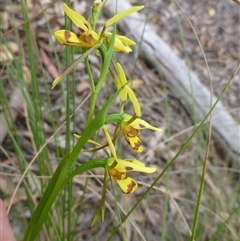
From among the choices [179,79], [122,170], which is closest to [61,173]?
[122,170]

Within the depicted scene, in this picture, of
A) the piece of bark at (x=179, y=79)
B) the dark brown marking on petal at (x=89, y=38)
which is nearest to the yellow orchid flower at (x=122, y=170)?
the dark brown marking on petal at (x=89, y=38)

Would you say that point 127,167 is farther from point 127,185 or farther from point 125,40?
point 125,40

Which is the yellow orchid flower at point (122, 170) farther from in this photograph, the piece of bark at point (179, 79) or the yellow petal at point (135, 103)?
the piece of bark at point (179, 79)

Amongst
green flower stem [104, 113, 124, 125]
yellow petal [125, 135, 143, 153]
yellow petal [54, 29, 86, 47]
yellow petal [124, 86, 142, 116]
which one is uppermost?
yellow petal [54, 29, 86, 47]

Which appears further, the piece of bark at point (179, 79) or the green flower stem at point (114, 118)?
the piece of bark at point (179, 79)

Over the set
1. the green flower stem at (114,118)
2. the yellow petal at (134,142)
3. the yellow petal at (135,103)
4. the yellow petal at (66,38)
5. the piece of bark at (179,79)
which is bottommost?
the piece of bark at (179,79)

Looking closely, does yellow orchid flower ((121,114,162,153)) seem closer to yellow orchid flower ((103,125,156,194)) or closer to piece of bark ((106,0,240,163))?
yellow orchid flower ((103,125,156,194))

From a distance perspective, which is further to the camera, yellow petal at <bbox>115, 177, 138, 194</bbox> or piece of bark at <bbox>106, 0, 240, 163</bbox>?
piece of bark at <bbox>106, 0, 240, 163</bbox>

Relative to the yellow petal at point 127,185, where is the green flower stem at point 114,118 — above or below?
above

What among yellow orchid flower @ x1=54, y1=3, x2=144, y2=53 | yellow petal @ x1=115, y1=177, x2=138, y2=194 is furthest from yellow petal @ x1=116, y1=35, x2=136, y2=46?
yellow petal @ x1=115, y1=177, x2=138, y2=194
